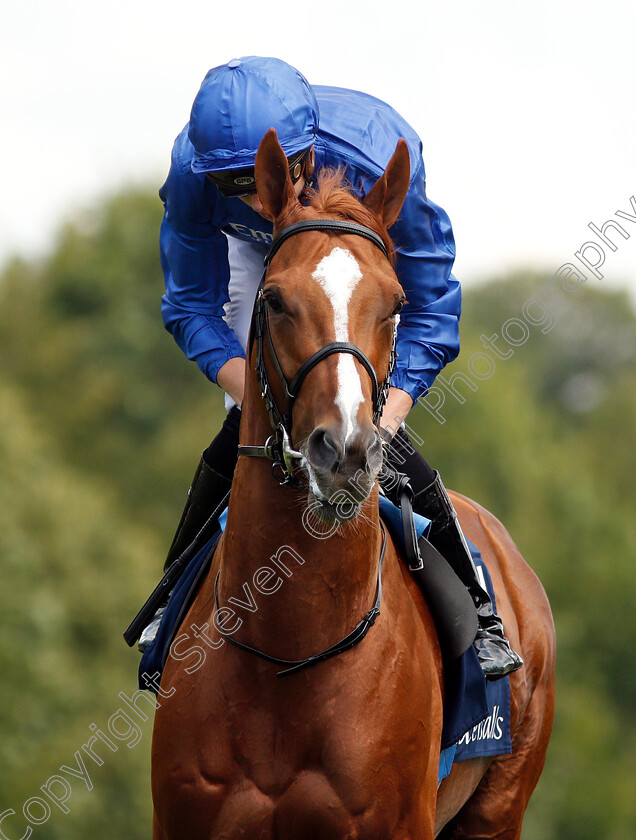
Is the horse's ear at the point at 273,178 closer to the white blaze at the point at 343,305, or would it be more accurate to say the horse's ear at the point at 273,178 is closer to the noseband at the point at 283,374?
the noseband at the point at 283,374

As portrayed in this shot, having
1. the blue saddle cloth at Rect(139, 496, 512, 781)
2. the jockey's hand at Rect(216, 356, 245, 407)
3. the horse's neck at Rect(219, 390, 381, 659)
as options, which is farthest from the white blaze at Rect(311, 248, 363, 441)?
the blue saddle cloth at Rect(139, 496, 512, 781)

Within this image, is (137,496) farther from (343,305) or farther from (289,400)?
(343,305)

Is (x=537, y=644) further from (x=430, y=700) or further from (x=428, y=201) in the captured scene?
(x=428, y=201)

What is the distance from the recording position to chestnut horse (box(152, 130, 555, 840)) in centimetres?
390

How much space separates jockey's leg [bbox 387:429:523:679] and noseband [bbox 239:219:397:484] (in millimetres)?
1245

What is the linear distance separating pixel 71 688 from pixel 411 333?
70.1 ft

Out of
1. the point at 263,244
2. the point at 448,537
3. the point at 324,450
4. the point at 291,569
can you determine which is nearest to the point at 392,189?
the point at 263,244

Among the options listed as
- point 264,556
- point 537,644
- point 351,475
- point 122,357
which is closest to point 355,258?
point 351,475

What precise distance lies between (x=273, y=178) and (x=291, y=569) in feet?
4.57

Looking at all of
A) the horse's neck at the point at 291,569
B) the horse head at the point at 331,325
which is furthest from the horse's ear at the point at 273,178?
the horse's neck at the point at 291,569

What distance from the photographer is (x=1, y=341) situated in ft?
129

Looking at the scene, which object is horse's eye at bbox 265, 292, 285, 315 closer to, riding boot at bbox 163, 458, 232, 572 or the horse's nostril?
the horse's nostril

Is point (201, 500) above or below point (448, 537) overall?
above

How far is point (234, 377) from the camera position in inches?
199
